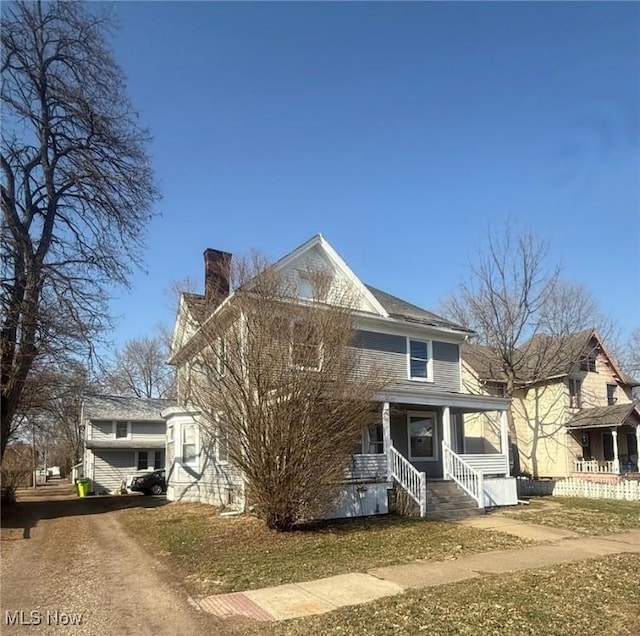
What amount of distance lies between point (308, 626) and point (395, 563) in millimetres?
3655

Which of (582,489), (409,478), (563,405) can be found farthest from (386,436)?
(563,405)

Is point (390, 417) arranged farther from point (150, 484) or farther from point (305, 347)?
point (150, 484)

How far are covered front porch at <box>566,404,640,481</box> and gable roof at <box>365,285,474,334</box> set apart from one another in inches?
482

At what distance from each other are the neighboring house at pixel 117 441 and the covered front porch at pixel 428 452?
2063cm

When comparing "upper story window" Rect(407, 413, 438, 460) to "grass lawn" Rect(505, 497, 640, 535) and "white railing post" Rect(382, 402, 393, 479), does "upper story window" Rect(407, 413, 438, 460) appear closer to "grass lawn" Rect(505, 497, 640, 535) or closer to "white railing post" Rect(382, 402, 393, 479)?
"grass lawn" Rect(505, 497, 640, 535)

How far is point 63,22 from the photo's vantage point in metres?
21.2

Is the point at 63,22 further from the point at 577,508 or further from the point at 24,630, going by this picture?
the point at 577,508

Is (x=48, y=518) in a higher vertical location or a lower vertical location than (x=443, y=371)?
lower

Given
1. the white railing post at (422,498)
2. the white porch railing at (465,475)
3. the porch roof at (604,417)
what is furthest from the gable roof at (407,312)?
the porch roof at (604,417)

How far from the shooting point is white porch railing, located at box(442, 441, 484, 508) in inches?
695

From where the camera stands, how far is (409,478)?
16.6 m

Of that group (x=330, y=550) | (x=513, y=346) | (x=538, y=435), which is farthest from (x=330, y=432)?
(x=538, y=435)

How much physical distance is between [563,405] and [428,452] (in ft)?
47.0

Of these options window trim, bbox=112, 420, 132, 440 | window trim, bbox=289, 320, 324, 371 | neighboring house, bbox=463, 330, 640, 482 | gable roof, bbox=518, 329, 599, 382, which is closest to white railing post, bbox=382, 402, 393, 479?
window trim, bbox=289, 320, 324, 371
